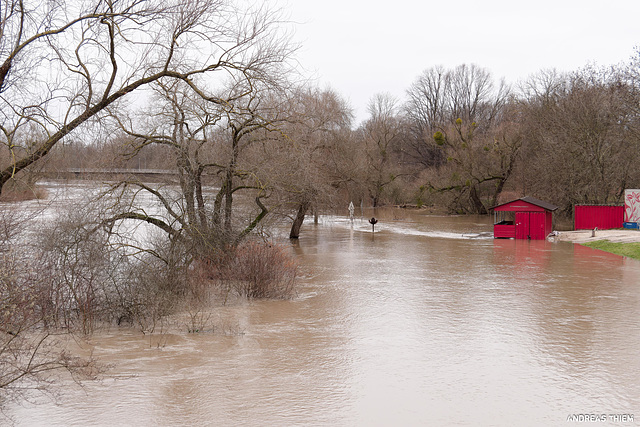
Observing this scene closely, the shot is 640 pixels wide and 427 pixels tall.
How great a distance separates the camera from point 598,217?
36.2 metres

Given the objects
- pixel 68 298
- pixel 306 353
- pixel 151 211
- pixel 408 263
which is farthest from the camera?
pixel 408 263

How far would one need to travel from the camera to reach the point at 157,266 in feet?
50.8

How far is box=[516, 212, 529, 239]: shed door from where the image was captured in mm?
34469

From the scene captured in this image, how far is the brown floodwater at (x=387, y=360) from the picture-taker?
8648 millimetres

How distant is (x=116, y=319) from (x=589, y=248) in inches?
951

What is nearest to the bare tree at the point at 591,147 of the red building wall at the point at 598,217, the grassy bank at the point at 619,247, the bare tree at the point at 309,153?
the red building wall at the point at 598,217

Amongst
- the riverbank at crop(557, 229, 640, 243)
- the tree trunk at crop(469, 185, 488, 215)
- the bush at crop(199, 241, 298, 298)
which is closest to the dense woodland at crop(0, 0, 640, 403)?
the bush at crop(199, 241, 298, 298)

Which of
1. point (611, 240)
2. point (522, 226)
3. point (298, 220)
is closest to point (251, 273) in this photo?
point (298, 220)

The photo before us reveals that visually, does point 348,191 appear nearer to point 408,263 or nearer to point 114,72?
point 408,263

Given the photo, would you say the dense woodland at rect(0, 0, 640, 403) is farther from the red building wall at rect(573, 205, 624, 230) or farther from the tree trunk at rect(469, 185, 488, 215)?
the tree trunk at rect(469, 185, 488, 215)

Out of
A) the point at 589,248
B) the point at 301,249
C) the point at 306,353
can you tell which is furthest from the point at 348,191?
the point at 306,353

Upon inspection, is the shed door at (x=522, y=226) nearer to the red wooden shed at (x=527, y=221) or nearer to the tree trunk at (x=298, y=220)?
the red wooden shed at (x=527, y=221)

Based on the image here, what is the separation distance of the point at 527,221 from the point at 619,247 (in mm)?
7099

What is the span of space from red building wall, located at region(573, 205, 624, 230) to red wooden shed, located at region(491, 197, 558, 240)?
3.10 meters
